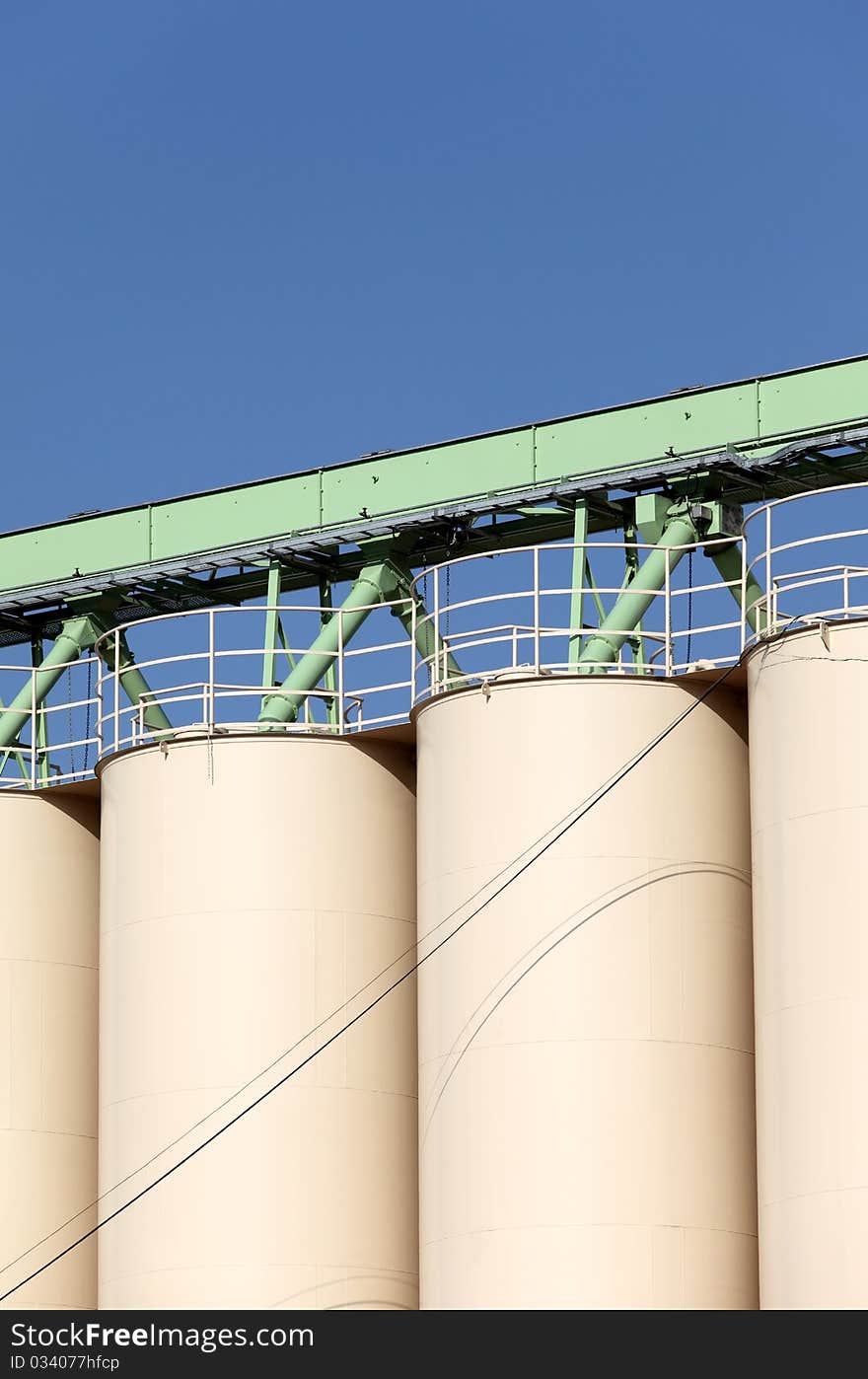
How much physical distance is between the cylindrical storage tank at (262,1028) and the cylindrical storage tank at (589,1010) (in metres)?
1.37

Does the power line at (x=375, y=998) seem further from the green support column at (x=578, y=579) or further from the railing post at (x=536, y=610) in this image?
the green support column at (x=578, y=579)

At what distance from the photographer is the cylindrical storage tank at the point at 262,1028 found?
31141 mm

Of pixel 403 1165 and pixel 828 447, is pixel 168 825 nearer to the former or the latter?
pixel 403 1165

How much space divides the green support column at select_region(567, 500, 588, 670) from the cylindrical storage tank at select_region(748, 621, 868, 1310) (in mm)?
4941

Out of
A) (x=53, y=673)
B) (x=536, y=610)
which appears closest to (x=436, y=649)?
(x=536, y=610)

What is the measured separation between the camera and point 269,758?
32.6 metres

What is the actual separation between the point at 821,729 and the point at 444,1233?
7.08 m

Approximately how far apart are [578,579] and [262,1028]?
7750 millimetres

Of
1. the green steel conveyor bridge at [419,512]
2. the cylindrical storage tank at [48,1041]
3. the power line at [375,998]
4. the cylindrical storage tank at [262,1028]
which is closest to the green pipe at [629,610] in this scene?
the green steel conveyor bridge at [419,512]

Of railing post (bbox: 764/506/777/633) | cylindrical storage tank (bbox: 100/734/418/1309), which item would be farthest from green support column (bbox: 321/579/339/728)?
railing post (bbox: 764/506/777/633)

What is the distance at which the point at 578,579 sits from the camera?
3544 centimetres

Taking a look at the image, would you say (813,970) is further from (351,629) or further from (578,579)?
(351,629)

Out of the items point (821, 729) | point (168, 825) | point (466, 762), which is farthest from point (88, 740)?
point (821, 729)

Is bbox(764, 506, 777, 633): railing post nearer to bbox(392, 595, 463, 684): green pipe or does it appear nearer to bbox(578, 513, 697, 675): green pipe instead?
bbox(578, 513, 697, 675): green pipe
